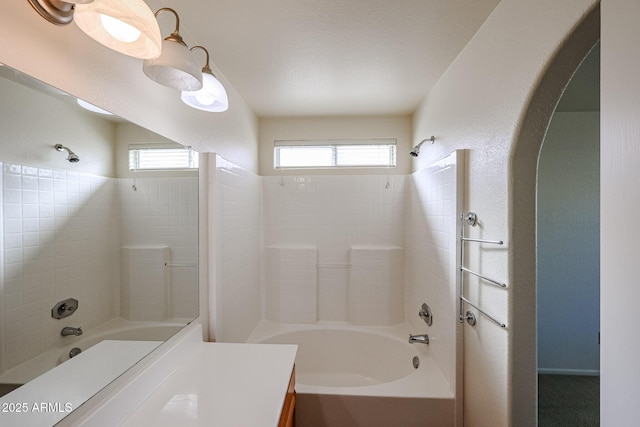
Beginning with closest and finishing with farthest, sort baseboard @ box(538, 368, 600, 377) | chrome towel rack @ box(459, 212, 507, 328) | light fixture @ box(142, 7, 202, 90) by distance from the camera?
light fixture @ box(142, 7, 202, 90), chrome towel rack @ box(459, 212, 507, 328), baseboard @ box(538, 368, 600, 377)

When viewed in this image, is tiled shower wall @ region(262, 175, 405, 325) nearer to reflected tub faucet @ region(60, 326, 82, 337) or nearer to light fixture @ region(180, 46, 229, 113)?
light fixture @ region(180, 46, 229, 113)

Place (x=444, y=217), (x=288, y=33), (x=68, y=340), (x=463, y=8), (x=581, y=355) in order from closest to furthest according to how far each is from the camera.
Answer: (x=68, y=340), (x=463, y=8), (x=288, y=33), (x=444, y=217), (x=581, y=355)

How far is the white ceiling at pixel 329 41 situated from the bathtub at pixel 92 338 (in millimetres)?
1332

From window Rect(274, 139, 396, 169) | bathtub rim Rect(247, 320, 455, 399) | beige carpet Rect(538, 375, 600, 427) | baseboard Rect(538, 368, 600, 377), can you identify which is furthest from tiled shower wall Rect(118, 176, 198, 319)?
baseboard Rect(538, 368, 600, 377)

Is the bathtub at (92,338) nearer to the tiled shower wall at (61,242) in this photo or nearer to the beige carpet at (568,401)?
the tiled shower wall at (61,242)

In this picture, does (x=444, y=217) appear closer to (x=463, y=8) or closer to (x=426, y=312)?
(x=426, y=312)

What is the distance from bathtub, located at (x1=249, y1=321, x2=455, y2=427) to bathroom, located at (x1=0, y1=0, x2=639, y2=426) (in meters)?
0.25

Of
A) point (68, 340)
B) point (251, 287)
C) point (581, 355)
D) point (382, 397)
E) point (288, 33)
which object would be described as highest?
point (288, 33)

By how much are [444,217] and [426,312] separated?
79 centimetres

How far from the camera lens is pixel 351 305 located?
2568 millimetres

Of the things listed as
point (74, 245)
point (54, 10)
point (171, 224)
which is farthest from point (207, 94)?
point (74, 245)

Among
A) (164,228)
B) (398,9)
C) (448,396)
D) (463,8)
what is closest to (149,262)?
(164,228)

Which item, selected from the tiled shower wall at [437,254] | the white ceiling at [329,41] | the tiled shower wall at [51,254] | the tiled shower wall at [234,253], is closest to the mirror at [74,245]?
the tiled shower wall at [51,254]

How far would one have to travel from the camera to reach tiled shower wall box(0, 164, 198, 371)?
0.63 meters
